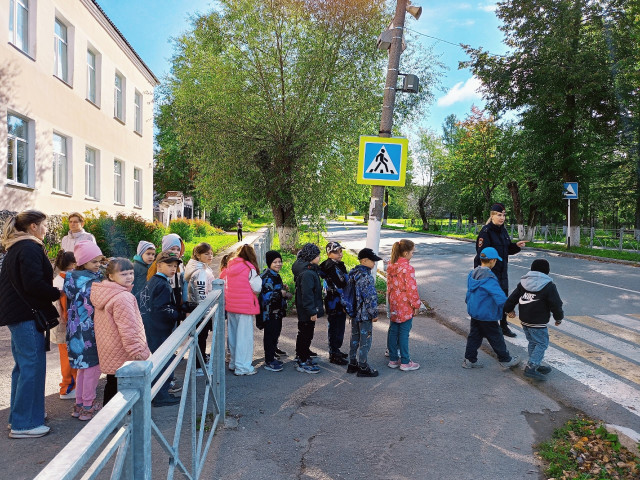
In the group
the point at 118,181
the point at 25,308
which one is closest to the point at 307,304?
the point at 25,308

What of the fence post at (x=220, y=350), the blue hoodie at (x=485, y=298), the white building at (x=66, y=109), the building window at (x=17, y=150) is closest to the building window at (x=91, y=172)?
the white building at (x=66, y=109)

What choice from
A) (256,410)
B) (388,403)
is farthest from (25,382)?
(388,403)

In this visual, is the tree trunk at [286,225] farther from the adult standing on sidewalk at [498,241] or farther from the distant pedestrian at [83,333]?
the distant pedestrian at [83,333]

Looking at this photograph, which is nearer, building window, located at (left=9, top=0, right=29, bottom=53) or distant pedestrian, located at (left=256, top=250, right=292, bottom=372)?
distant pedestrian, located at (left=256, top=250, right=292, bottom=372)

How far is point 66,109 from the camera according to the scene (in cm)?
1508

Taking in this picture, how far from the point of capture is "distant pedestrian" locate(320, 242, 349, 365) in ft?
19.6

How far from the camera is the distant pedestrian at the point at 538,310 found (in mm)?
5410

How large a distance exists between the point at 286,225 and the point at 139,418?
13590 mm

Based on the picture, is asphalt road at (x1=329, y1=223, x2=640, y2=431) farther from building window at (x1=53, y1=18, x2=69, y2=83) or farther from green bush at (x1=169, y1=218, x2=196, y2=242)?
building window at (x1=53, y1=18, x2=69, y2=83)

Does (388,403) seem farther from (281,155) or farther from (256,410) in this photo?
(281,155)

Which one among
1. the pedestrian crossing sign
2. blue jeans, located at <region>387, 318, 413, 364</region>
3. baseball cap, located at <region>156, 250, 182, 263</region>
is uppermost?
the pedestrian crossing sign

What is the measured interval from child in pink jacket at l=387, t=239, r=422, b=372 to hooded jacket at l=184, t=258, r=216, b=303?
2127 millimetres

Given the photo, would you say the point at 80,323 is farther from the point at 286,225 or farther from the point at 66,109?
the point at 66,109

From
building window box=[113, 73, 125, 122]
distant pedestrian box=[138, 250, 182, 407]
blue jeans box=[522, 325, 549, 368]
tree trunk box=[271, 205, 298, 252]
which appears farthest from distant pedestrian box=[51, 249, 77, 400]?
building window box=[113, 73, 125, 122]
